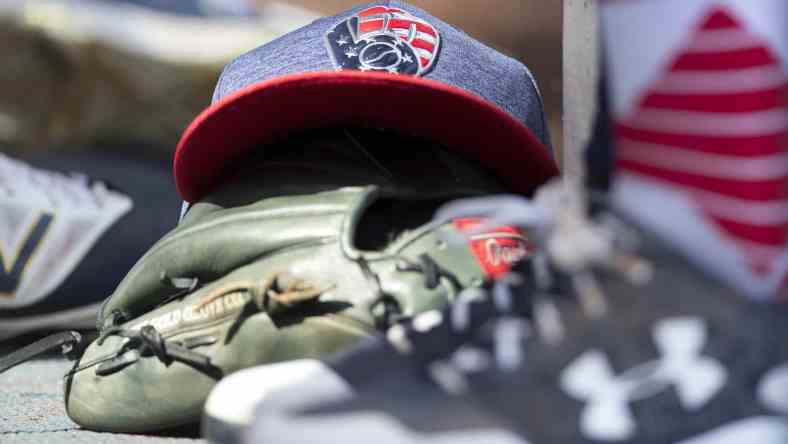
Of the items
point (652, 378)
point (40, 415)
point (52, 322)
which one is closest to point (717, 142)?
point (652, 378)

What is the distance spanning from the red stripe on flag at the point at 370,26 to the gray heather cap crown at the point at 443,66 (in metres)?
0.03

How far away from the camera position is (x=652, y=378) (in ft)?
1.39

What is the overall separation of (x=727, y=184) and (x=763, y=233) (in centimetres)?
3

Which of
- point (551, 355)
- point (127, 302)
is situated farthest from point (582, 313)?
point (127, 302)

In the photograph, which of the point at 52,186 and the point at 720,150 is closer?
the point at 720,150

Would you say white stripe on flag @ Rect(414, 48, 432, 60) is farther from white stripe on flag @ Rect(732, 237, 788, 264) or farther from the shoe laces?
the shoe laces

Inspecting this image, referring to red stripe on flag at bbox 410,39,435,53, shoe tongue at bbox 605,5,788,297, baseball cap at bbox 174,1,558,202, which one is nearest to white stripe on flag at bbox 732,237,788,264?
shoe tongue at bbox 605,5,788,297

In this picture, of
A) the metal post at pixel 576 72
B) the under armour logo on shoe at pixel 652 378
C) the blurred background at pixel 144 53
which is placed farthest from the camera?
the metal post at pixel 576 72

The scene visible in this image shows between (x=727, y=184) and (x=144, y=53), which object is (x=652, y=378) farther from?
(x=144, y=53)

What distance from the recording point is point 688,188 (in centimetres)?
45

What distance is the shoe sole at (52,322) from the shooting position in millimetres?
1388

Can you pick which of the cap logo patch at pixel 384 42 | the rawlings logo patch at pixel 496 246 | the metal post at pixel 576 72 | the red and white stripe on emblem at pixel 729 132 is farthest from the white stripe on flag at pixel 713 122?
the metal post at pixel 576 72

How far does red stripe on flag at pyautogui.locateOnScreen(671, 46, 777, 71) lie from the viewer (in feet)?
1.41

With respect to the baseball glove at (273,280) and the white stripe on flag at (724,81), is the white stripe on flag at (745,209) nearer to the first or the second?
the white stripe on flag at (724,81)
